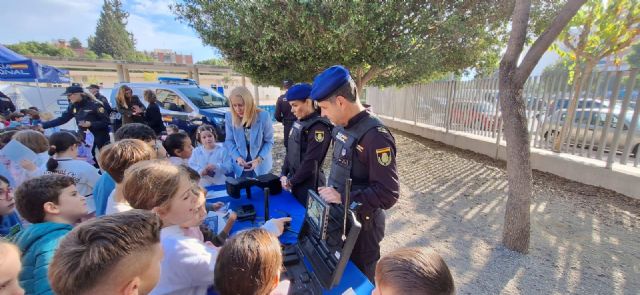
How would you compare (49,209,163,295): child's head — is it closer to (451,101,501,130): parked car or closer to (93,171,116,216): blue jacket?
(93,171,116,216): blue jacket

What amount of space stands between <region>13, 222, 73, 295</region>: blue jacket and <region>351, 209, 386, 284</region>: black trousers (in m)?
1.46

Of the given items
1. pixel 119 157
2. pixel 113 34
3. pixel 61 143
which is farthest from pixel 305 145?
pixel 113 34

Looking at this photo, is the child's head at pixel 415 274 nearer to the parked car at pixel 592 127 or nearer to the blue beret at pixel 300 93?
the blue beret at pixel 300 93

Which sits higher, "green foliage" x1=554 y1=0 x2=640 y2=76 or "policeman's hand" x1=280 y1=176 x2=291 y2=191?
"green foliage" x1=554 y1=0 x2=640 y2=76

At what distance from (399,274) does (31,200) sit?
6.17 ft

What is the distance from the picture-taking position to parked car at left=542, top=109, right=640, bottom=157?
463cm

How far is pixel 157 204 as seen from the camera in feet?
4.39

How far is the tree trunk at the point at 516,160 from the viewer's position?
111 inches

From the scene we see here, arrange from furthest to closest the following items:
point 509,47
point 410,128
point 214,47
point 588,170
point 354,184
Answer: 1. point 410,128
2. point 214,47
3. point 588,170
4. point 509,47
5. point 354,184

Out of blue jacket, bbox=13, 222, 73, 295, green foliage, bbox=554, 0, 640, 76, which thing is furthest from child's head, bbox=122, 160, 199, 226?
green foliage, bbox=554, 0, 640, 76

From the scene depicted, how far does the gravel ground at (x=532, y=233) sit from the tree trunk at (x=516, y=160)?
0.84 feet

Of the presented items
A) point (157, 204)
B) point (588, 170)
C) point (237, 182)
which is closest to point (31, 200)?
point (157, 204)

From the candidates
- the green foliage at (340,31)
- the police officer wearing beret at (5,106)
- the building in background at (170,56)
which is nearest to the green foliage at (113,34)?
the building in background at (170,56)

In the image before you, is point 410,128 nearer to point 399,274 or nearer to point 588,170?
point 588,170
